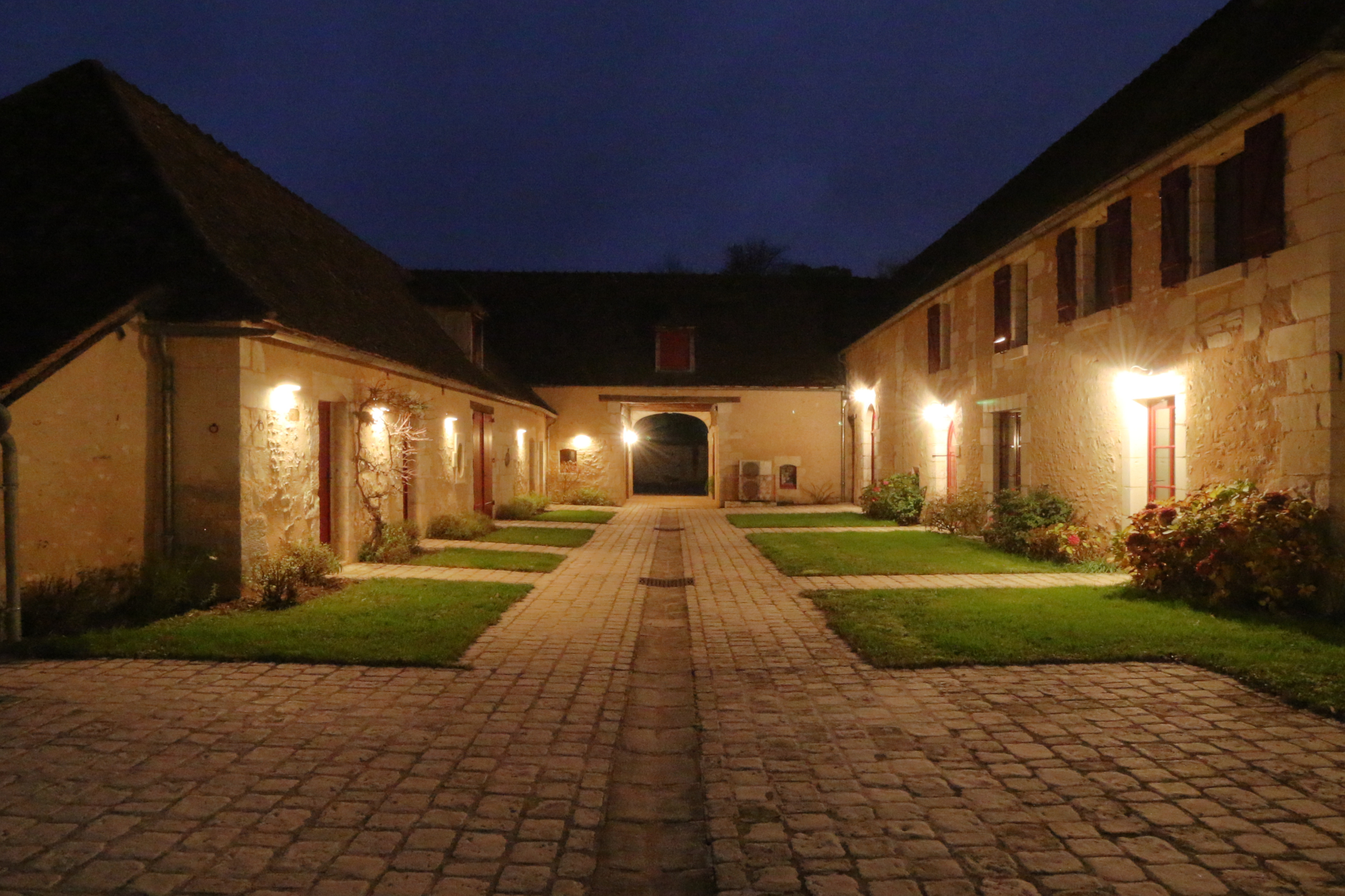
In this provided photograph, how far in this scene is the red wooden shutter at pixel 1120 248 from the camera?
9.09m

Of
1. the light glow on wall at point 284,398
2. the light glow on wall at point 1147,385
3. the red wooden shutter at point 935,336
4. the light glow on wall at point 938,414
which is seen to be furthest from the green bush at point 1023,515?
the light glow on wall at point 284,398

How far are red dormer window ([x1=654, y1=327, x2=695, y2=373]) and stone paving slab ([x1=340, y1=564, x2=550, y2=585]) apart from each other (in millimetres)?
13882

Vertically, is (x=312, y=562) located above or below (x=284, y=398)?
below

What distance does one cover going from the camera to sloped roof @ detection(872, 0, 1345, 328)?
6734mm

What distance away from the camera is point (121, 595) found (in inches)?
261

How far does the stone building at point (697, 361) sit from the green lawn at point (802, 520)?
3.65 m

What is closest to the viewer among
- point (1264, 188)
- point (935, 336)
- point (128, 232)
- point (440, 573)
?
point (1264, 188)

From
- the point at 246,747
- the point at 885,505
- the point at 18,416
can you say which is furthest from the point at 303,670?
the point at 885,505

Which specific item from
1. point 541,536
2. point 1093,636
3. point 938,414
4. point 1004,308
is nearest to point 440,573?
point 541,536

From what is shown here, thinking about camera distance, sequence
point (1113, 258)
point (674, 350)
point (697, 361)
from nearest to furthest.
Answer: point (1113, 258) < point (697, 361) < point (674, 350)

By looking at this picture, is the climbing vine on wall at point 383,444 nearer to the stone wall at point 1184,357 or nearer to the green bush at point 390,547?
the green bush at point 390,547

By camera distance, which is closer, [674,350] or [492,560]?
[492,560]

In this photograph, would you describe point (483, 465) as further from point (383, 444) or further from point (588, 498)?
point (588, 498)

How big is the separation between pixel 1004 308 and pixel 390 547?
375 inches
